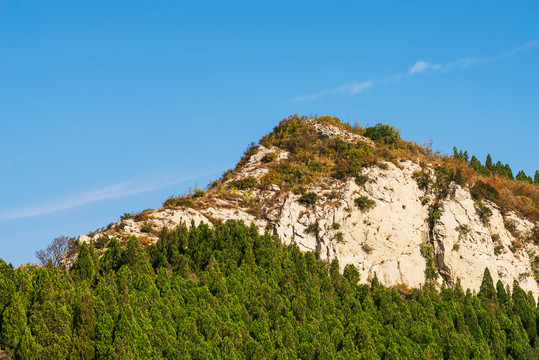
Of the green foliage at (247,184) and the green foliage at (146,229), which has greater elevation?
the green foliage at (247,184)

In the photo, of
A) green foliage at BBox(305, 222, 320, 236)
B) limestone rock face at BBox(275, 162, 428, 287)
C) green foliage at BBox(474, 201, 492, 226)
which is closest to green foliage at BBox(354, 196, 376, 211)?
limestone rock face at BBox(275, 162, 428, 287)

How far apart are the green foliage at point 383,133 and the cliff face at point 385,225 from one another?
17.8 feet

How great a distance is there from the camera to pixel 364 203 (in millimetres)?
42906

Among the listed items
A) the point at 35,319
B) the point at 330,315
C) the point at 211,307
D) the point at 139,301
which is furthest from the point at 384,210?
the point at 35,319

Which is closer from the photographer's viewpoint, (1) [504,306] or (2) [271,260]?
(2) [271,260]

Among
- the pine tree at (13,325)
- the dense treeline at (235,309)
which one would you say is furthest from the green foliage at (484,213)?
the pine tree at (13,325)

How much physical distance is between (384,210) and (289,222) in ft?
20.4

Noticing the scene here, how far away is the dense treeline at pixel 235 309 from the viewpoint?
23.9m

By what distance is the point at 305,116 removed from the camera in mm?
55844

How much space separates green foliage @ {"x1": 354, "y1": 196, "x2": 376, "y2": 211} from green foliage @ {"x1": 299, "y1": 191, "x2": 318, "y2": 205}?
2.63 meters

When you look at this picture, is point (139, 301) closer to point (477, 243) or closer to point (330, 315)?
point (330, 315)

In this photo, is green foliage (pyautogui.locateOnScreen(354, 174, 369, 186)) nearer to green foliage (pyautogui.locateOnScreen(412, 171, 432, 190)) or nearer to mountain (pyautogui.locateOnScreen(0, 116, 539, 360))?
mountain (pyautogui.locateOnScreen(0, 116, 539, 360))

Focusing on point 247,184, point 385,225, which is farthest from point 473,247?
point 247,184

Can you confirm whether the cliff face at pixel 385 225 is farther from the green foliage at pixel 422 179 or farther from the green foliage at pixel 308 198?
the green foliage at pixel 422 179
